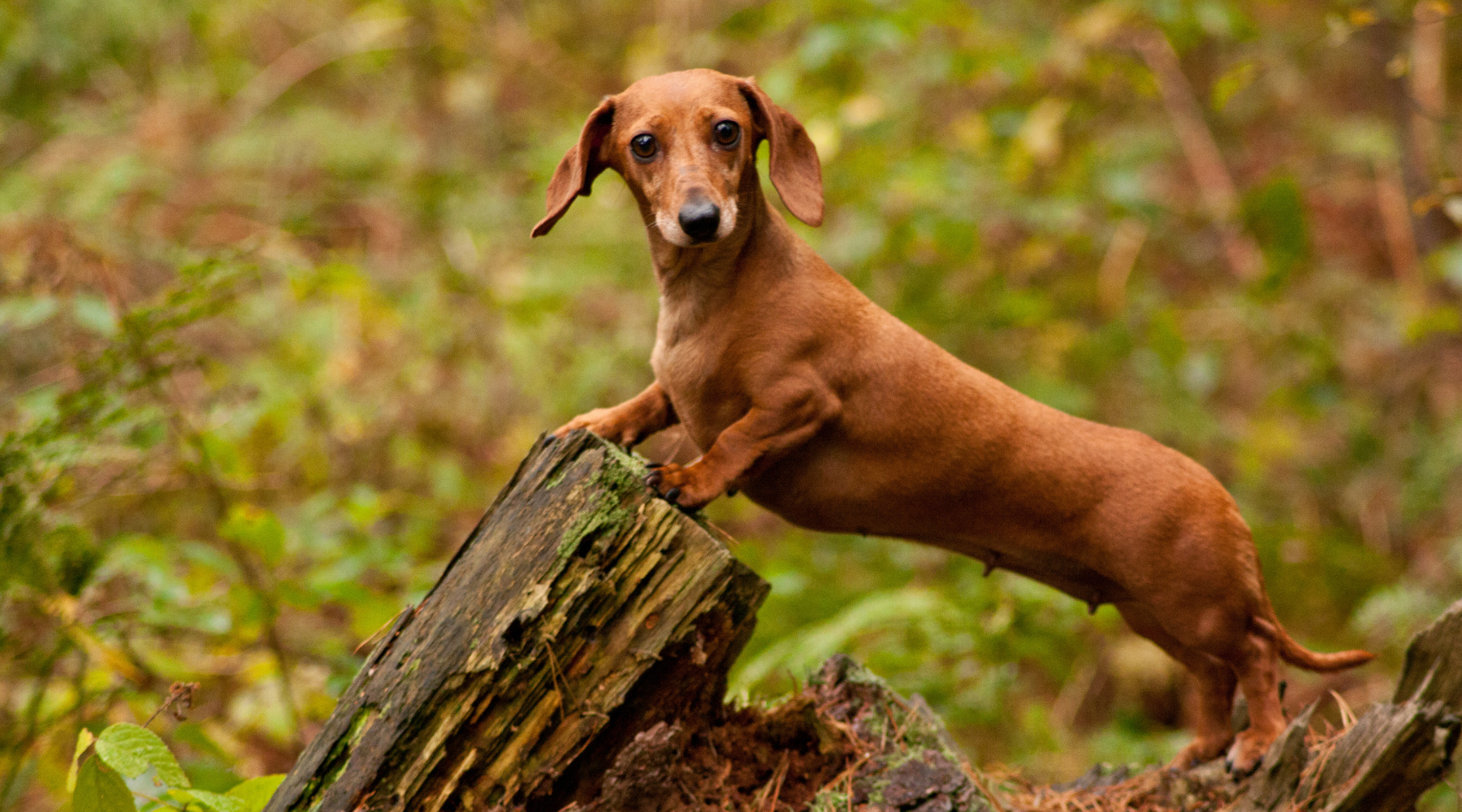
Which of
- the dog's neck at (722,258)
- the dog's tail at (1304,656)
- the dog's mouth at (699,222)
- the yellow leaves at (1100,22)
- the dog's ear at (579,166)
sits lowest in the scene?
the dog's tail at (1304,656)

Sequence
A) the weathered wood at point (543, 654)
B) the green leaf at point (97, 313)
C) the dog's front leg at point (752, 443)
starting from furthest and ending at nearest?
the green leaf at point (97, 313) < the dog's front leg at point (752, 443) < the weathered wood at point (543, 654)

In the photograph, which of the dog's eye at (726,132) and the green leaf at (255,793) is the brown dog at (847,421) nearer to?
the dog's eye at (726,132)

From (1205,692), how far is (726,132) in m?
2.56

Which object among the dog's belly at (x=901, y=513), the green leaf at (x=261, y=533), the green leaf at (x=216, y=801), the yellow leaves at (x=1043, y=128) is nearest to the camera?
the green leaf at (x=216, y=801)

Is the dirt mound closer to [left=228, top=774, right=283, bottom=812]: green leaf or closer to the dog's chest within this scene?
the dog's chest

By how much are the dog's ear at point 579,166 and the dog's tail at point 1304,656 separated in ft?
8.43

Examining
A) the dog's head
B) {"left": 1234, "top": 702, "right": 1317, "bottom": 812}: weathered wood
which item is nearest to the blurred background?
{"left": 1234, "top": 702, "right": 1317, "bottom": 812}: weathered wood

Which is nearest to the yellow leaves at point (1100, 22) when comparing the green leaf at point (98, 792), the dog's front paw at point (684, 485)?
the dog's front paw at point (684, 485)

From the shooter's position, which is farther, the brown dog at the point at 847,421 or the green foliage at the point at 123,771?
the brown dog at the point at 847,421

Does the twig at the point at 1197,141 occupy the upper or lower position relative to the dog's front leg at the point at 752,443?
lower

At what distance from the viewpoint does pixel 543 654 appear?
2680 mm

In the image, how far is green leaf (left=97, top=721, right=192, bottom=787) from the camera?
227 centimetres

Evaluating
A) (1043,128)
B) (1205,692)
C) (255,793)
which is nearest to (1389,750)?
(1205,692)

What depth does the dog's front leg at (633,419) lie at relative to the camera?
327 centimetres
